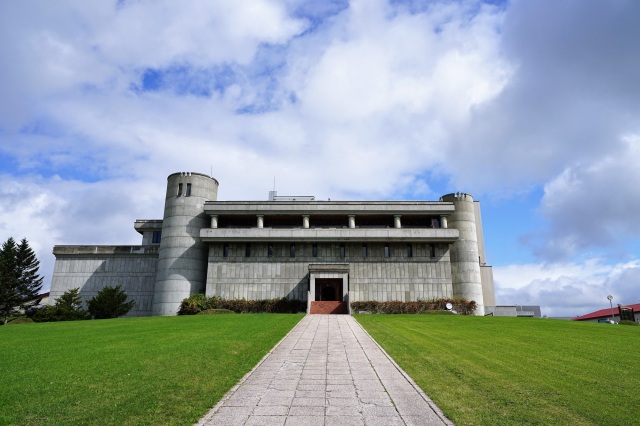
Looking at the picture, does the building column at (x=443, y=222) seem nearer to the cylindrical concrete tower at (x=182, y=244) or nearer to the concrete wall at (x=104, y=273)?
the cylindrical concrete tower at (x=182, y=244)

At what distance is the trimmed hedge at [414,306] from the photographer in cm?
4447

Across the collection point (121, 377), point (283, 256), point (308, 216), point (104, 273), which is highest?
point (308, 216)

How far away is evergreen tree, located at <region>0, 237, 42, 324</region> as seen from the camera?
50312 mm

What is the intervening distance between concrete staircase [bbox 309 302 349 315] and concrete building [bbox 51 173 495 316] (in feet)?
9.91

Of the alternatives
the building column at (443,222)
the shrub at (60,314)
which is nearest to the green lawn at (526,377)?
the building column at (443,222)

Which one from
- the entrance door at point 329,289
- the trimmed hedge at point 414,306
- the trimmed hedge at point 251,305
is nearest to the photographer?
the trimmed hedge at point 414,306

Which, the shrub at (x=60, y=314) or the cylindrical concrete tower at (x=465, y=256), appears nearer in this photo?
the shrub at (x=60, y=314)

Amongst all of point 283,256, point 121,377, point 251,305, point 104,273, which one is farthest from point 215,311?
point 121,377

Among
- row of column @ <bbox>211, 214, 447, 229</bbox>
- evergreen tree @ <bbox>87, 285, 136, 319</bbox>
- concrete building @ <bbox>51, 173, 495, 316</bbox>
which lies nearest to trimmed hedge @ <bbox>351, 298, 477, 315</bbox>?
concrete building @ <bbox>51, 173, 495, 316</bbox>

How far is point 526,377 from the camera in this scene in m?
11.2

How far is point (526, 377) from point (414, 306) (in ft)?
112

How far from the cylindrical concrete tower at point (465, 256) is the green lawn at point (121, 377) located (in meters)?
34.2

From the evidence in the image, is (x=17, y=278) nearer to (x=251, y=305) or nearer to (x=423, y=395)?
(x=251, y=305)

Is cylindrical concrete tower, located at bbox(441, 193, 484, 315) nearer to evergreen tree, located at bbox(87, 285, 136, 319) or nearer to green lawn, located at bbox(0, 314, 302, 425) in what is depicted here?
green lawn, located at bbox(0, 314, 302, 425)
